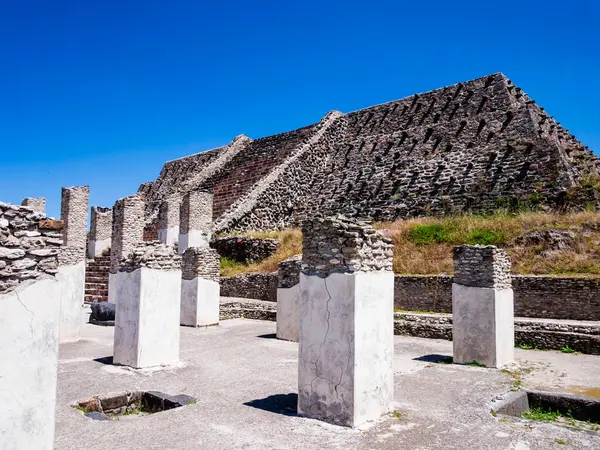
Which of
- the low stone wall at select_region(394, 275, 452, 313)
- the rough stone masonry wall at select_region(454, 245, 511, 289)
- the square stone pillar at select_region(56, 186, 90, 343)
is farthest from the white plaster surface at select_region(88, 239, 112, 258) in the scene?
the rough stone masonry wall at select_region(454, 245, 511, 289)

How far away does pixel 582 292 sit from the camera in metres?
12.5

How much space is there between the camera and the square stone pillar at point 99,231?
23812mm

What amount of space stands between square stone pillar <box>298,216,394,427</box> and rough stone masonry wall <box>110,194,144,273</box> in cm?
1509

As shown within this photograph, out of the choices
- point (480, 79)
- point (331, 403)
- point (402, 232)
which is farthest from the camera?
point (480, 79)

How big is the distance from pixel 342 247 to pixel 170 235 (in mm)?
19072

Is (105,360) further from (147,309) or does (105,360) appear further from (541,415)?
(541,415)

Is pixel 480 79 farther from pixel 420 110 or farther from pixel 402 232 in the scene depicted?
pixel 402 232

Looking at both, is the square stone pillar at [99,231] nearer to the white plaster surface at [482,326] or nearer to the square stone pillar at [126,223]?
the square stone pillar at [126,223]

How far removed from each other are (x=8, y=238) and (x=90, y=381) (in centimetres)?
461

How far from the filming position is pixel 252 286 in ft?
61.8

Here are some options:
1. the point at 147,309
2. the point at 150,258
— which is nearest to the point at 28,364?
the point at 147,309

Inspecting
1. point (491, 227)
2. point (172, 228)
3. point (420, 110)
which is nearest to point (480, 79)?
point (420, 110)

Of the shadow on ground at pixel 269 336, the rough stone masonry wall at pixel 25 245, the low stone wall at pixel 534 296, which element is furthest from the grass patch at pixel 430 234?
the rough stone masonry wall at pixel 25 245

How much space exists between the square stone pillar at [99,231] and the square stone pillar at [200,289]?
436 inches
